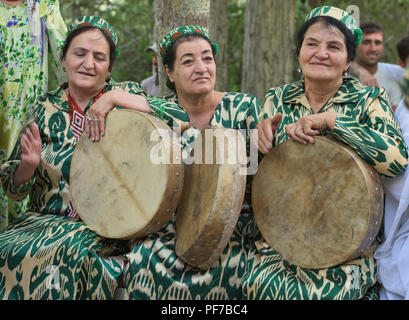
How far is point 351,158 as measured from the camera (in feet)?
8.68

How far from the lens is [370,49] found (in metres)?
6.09

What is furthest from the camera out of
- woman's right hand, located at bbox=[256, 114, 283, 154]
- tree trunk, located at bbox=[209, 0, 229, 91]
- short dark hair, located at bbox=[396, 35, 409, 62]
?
tree trunk, located at bbox=[209, 0, 229, 91]

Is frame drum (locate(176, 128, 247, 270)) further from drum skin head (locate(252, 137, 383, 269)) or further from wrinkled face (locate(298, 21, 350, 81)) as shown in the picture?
wrinkled face (locate(298, 21, 350, 81))

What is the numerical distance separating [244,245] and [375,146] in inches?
33.3

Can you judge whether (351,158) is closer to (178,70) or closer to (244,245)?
(244,245)

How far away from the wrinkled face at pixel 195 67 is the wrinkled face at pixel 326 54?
0.59 meters

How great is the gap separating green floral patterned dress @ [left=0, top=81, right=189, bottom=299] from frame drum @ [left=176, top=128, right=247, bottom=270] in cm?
39

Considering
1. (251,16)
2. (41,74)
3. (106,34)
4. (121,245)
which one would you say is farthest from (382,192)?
(251,16)

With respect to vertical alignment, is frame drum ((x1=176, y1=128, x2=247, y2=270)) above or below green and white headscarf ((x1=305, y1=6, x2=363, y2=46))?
below

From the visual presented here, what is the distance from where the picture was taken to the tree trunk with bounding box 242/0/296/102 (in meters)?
6.50

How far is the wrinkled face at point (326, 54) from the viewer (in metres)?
3.02

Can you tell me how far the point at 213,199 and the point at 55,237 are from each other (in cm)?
96

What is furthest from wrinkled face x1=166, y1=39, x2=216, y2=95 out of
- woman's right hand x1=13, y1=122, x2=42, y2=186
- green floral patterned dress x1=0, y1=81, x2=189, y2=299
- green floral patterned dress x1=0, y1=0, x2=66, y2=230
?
Result: green floral patterned dress x1=0, y1=0, x2=66, y2=230

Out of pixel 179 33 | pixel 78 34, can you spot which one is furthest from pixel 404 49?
pixel 78 34
